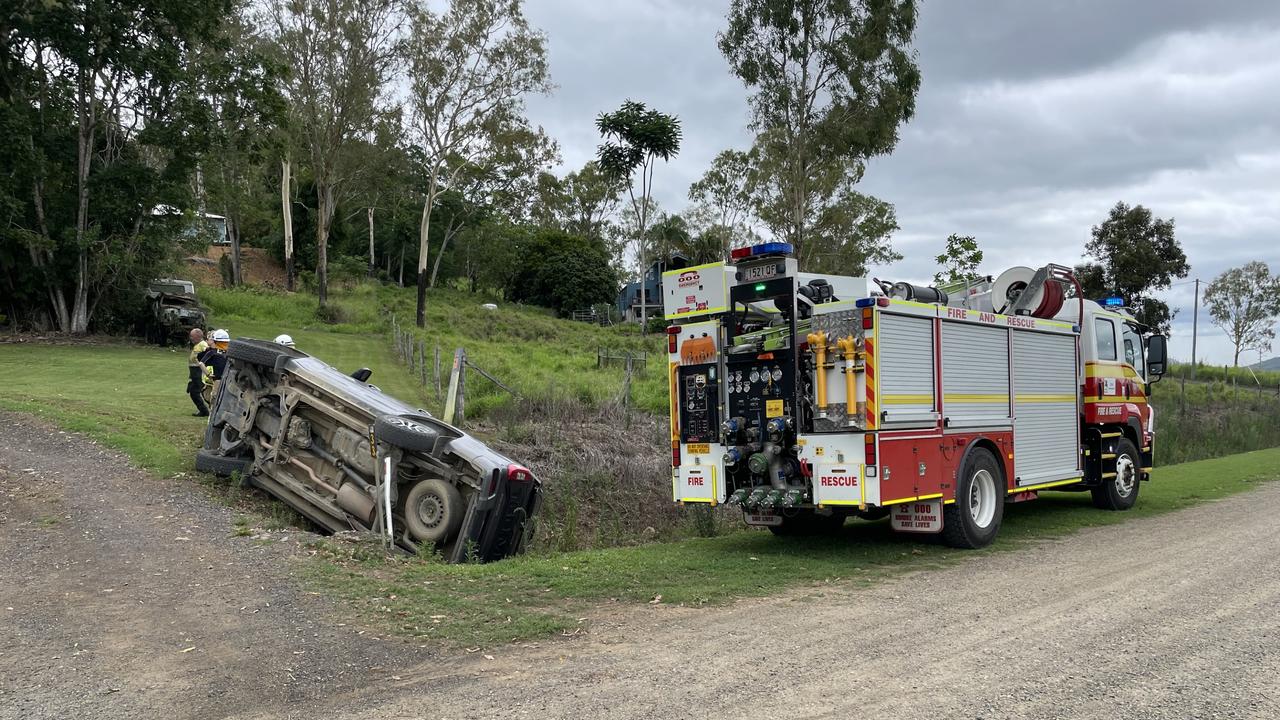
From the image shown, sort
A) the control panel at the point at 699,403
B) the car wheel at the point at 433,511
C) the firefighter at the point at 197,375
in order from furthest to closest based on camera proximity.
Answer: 1. the firefighter at the point at 197,375
2. the control panel at the point at 699,403
3. the car wheel at the point at 433,511

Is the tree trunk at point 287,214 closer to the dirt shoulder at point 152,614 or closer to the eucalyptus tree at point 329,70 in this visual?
the eucalyptus tree at point 329,70

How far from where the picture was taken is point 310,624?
608 centimetres

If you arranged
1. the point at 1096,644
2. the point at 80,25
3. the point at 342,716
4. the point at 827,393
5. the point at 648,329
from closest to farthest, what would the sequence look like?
the point at 342,716
the point at 1096,644
the point at 827,393
the point at 80,25
the point at 648,329

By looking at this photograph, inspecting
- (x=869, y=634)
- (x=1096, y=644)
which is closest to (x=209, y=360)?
(x=869, y=634)

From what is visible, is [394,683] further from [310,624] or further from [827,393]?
[827,393]

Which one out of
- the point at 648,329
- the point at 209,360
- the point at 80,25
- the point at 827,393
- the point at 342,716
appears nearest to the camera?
the point at 342,716

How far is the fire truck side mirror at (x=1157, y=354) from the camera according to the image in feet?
43.0

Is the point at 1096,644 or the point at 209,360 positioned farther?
the point at 209,360

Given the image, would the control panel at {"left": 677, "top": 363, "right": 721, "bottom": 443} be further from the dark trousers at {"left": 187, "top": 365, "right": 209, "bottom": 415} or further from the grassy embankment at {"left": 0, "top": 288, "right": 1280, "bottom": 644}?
the dark trousers at {"left": 187, "top": 365, "right": 209, "bottom": 415}

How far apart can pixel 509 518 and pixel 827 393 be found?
10.6 feet

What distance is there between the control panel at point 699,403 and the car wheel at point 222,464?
16.6 ft

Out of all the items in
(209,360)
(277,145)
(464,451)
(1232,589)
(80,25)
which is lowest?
(1232,589)

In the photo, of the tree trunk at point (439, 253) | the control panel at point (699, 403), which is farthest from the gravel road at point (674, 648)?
the tree trunk at point (439, 253)

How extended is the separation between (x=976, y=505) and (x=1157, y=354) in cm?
556
